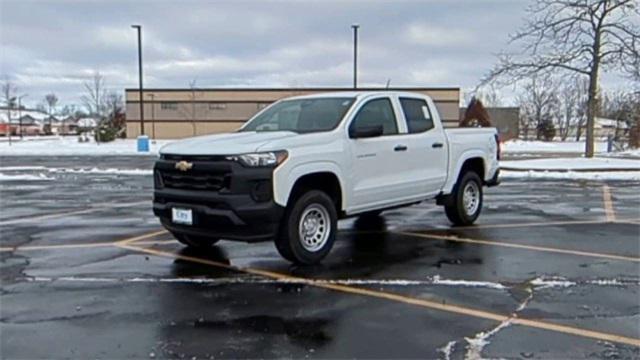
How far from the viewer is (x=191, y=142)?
7.48 m

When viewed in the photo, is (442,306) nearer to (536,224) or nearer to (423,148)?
(423,148)

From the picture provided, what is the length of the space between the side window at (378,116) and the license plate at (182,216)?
7.24 feet

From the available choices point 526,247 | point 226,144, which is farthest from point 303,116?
point 526,247

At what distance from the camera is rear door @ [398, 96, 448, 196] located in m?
8.71

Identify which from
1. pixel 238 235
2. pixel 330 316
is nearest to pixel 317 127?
pixel 238 235

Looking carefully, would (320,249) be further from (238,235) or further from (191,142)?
(191,142)

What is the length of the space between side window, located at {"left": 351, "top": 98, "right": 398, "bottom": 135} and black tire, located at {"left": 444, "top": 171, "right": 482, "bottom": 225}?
1851 mm

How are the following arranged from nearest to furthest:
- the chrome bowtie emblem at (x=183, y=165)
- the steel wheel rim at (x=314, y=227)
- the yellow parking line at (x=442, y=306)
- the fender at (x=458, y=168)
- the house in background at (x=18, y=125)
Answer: the yellow parking line at (x=442, y=306), the chrome bowtie emblem at (x=183, y=165), the steel wheel rim at (x=314, y=227), the fender at (x=458, y=168), the house in background at (x=18, y=125)

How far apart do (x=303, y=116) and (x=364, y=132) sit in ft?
3.14

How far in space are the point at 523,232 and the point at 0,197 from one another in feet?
36.7

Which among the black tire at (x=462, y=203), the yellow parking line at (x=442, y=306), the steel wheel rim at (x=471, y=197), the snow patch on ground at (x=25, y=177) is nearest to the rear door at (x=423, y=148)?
the black tire at (x=462, y=203)

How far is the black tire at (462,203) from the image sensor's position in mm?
9789

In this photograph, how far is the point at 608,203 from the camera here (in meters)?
13.2

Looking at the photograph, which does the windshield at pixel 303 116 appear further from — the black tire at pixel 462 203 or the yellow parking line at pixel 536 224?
A: the yellow parking line at pixel 536 224
